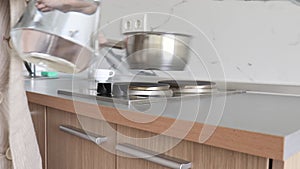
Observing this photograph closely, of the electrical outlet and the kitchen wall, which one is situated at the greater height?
the electrical outlet

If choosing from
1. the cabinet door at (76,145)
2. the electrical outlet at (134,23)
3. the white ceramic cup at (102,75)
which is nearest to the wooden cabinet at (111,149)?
the cabinet door at (76,145)

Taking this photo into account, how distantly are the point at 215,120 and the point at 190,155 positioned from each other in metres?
0.09

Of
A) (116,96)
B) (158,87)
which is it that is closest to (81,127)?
(116,96)

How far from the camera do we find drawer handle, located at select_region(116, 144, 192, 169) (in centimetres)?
60

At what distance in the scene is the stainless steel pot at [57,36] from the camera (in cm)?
35

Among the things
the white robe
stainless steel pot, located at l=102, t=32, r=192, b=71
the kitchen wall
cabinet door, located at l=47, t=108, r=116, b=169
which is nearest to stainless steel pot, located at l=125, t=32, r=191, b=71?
stainless steel pot, located at l=102, t=32, r=192, b=71

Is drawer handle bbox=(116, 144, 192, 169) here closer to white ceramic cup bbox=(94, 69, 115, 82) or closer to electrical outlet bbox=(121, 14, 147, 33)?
white ceramic cup bbox=(94, 69, 115, 82)

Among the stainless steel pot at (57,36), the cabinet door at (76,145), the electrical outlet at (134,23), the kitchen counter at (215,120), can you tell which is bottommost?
the cabinet door at (76,145)

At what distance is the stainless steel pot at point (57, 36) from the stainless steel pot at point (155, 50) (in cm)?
52

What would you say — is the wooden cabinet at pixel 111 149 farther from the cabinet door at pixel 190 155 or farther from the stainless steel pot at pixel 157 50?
the stainless steel pot at pixel 157 50

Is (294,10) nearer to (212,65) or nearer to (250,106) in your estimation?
(212,65)

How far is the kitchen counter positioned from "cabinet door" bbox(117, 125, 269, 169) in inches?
0.9

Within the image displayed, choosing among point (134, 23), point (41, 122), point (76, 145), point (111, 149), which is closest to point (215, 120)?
point (111, 149)

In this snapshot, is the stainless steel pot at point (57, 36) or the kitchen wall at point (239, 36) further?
the kitchen wall at point (239, 36)
